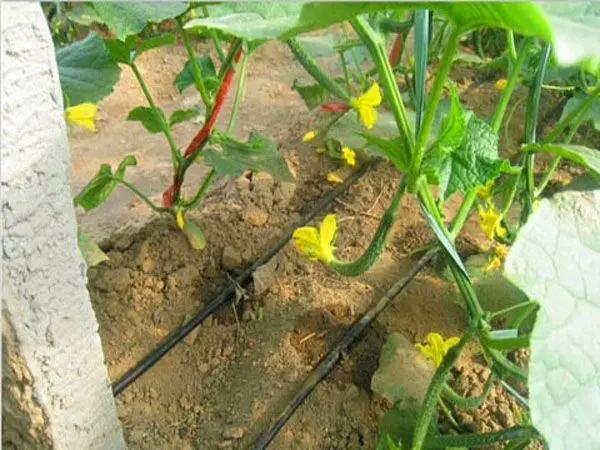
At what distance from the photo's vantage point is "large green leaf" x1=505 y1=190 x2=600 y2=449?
60 centimetres

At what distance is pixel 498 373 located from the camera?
1043 millimetres

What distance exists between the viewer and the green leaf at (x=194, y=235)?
1.48 meters

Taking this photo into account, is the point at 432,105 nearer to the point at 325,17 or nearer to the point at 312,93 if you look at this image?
the point at 325,17

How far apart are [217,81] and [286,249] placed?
0.35m

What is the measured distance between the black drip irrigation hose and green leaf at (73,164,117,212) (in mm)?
269

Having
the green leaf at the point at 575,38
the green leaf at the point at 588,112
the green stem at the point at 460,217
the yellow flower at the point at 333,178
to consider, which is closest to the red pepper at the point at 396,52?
the yellow flower at the point at 333,178

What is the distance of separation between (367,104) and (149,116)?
0.41 metres

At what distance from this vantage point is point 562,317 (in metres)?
0.63

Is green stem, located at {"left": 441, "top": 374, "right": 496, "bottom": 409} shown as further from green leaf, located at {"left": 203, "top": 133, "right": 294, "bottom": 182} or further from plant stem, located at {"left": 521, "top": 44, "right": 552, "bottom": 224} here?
green leaf, located at {"left": 203, "top": 133, "right": 294, "bottom": 182}

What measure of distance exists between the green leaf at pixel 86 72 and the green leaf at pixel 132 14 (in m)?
0.23

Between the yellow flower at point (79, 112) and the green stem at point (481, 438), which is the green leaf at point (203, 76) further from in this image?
the green stem at point (481, 438)

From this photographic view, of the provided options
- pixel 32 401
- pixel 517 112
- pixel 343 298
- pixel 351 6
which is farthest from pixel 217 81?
pixel 517 112

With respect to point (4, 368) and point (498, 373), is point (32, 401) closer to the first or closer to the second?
point (4, 368)

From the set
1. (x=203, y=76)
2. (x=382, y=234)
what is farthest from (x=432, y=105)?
(x=203, y=76)
